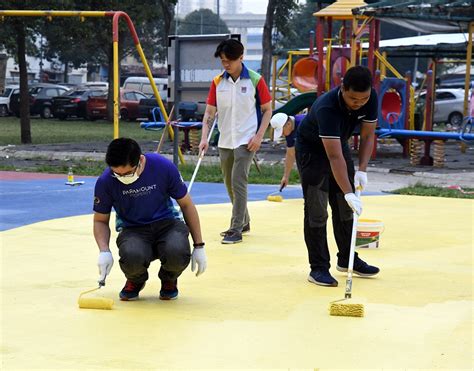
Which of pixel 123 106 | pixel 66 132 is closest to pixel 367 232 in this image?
pixel 66 132

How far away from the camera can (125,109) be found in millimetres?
43750

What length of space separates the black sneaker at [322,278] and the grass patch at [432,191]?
6.52 metres

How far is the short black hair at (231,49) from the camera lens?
29.9 ft

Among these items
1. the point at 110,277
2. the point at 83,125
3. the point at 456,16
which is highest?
the point at 456,16

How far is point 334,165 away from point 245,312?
131 centimetres

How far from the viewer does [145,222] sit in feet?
21.8

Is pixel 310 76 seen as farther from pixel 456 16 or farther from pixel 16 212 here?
pixel 16 212

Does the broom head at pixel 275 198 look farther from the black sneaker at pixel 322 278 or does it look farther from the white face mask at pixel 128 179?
the white face mask at pixel 128 179

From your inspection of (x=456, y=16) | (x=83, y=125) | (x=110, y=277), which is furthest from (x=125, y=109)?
(x=110, y=277)

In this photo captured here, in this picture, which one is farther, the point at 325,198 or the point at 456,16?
the point at 456,16

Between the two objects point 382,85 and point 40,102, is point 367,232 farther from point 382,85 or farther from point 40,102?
point 40,102

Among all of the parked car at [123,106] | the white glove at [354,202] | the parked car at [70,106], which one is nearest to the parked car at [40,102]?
the parked car at [70,106]

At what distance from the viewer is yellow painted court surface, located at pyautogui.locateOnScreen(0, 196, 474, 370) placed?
5406mm

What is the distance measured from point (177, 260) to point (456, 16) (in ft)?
52.2
